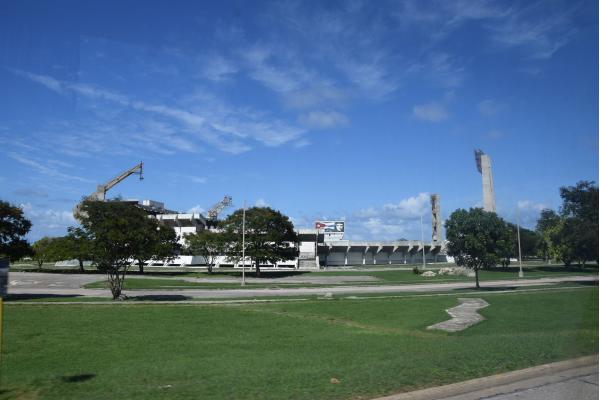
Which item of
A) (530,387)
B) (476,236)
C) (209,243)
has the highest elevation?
(476,236)

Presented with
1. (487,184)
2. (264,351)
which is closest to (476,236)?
(264,351)

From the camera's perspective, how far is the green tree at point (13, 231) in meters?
30.3

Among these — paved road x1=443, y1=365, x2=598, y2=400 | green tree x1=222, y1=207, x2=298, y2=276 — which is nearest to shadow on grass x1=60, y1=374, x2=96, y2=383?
paved road x1=443, y1=365, x2=598, y2=400

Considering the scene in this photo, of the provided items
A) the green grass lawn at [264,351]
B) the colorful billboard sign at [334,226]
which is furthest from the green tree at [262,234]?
the colorful billboard sign at [334,226]

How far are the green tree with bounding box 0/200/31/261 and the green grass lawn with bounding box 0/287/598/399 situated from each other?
1213 centimetres

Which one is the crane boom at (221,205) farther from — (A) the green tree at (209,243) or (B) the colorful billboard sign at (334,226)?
(A) the green tree at (209,243)

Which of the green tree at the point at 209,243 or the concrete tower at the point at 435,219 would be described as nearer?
the green tree at the point at 209,243

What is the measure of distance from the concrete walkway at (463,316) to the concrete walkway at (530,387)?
647cm

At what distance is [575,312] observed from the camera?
60.8ft

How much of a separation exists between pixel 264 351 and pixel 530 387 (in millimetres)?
5785

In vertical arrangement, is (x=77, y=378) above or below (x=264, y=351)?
above

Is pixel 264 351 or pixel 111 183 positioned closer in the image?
pixel 264 351

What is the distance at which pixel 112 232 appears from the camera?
26.4m

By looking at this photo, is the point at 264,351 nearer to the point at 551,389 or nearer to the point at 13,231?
the point at 551,389
